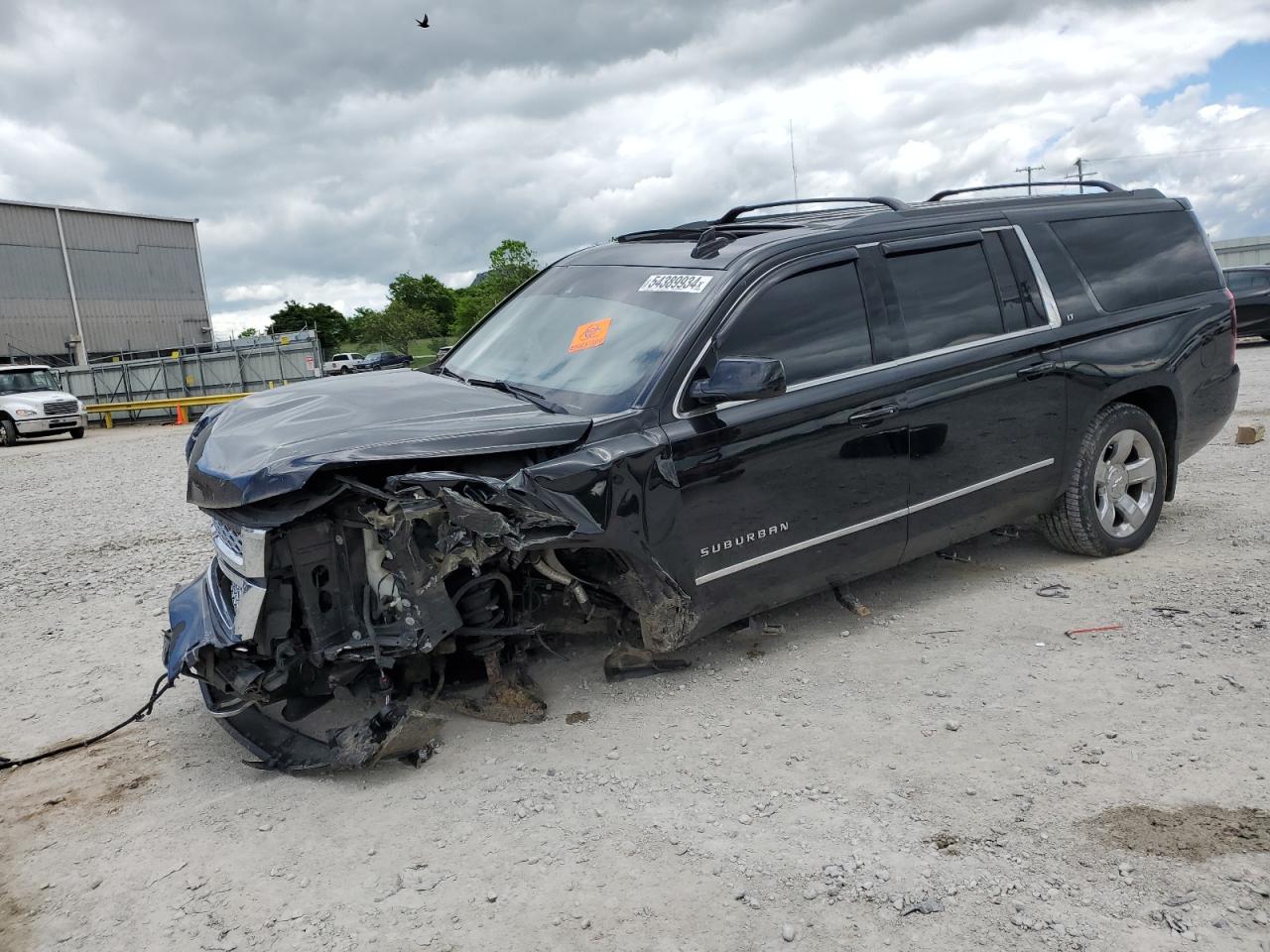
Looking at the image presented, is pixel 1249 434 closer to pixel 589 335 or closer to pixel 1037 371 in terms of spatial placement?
pixel 1037 371

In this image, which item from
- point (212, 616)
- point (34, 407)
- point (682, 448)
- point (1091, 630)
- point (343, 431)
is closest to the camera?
point (343, 431)

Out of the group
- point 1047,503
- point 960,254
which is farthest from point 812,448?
point 1047,503

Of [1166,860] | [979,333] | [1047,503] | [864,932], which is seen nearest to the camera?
[864,932]

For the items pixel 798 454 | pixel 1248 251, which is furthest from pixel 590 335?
pixel 1248 251

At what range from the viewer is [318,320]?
10312cm

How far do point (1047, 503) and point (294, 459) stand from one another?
3.86 meters

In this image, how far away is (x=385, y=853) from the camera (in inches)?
118

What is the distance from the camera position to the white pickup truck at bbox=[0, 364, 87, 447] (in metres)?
20.5

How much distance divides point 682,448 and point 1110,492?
9.57ft

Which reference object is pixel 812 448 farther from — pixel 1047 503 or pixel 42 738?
pixel 42 738

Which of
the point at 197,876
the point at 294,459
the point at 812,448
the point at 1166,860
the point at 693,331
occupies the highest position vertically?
the point at 693,331

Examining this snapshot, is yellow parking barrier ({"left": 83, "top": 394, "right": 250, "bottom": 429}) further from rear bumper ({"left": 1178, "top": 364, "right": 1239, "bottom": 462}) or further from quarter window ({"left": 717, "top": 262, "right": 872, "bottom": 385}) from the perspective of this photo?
rear bumper ({"left": 1178, "top": 364, "right": 1239, "bottom": 462})

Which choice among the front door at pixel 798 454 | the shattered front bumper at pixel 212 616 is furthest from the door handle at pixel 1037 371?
the shattered front bumper at pixel 212 616

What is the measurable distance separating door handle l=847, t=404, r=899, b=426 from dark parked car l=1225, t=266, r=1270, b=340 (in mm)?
15614
